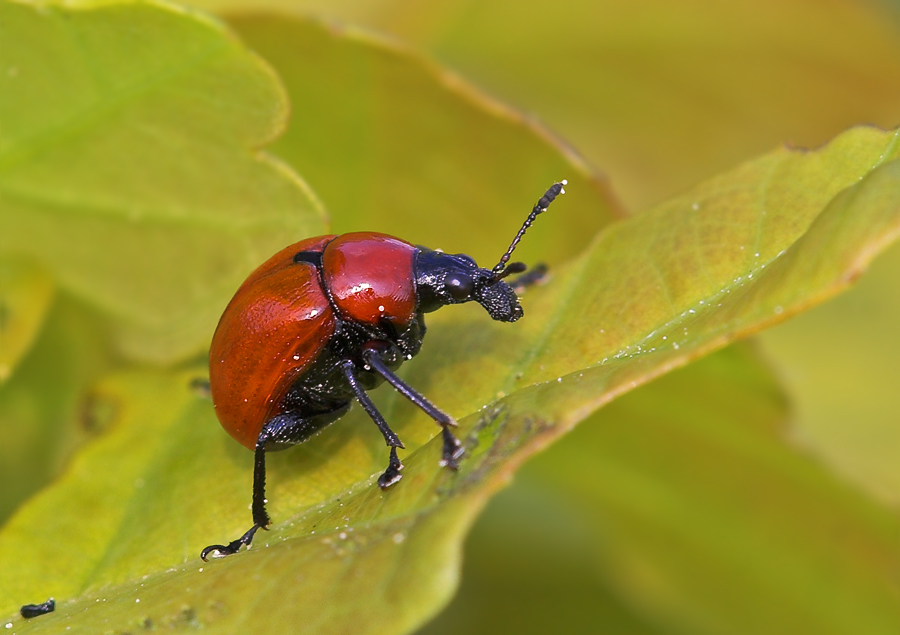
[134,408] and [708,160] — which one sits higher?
[708,160]

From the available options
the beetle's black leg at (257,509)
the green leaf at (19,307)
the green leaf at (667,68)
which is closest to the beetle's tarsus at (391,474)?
the beetle's black leg at (257,509)

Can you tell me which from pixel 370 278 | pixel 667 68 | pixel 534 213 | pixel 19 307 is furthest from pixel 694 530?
pixel 19 307

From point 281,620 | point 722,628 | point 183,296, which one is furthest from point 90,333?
point 722,628

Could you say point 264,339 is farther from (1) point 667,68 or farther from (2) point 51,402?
(1) point 667,68

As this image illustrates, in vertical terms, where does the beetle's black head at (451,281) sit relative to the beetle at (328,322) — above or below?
above

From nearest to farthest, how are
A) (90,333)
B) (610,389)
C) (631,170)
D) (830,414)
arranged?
(610,389), (90,333), (830,414), (631,170)

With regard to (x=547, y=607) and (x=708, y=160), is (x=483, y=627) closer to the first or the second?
(x=547, y=607)

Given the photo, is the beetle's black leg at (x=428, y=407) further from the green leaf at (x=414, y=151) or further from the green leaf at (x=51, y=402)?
the green leaf at (x=51, y=402)
